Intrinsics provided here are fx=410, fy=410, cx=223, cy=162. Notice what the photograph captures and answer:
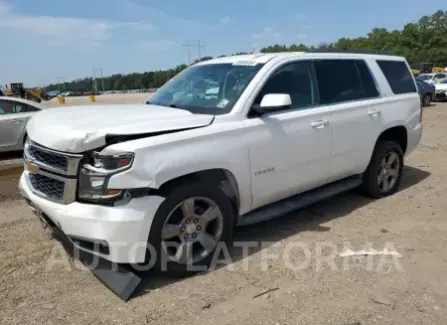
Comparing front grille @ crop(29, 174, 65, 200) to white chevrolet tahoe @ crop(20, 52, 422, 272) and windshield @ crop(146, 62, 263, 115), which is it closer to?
white chevrolet tahoe @ crop(20, 52, 422, 272)

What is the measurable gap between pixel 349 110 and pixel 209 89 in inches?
65.0

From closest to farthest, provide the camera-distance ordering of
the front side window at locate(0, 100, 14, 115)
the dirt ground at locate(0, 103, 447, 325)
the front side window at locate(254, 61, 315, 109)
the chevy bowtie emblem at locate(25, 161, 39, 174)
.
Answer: the dirt ground at locate(0, 103, 447, 325) < the chevy bowtie emblem at locate(25, 161, 39, 174) < the front side window at locate(254, 61, 315, 109) < the front side window at locate(0, 100, 14, 115)

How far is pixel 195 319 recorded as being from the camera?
2.87m

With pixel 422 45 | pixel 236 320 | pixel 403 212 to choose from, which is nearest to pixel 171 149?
pixel 236 320

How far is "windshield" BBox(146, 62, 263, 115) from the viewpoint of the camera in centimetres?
378

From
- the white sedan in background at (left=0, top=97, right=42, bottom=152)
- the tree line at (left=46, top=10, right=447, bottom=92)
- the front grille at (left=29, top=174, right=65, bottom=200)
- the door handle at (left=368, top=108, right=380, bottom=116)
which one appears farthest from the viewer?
the tree line at (left=46, top=10, right=447, bottom=92)

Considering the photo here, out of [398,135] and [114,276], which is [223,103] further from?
[398,135]

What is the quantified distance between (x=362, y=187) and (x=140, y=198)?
3292 mm

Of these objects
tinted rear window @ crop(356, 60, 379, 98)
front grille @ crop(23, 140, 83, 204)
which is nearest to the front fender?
front grille @ crop(23, 140, 83, 204)

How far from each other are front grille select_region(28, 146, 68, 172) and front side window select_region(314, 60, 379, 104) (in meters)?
2.68

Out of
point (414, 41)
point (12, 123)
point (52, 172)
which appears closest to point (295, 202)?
point (52, 172)

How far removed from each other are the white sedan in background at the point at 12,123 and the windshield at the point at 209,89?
234 inches

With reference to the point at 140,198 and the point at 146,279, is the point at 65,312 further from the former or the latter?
the point at 140,198

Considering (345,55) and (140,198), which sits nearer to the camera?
(140,198)
